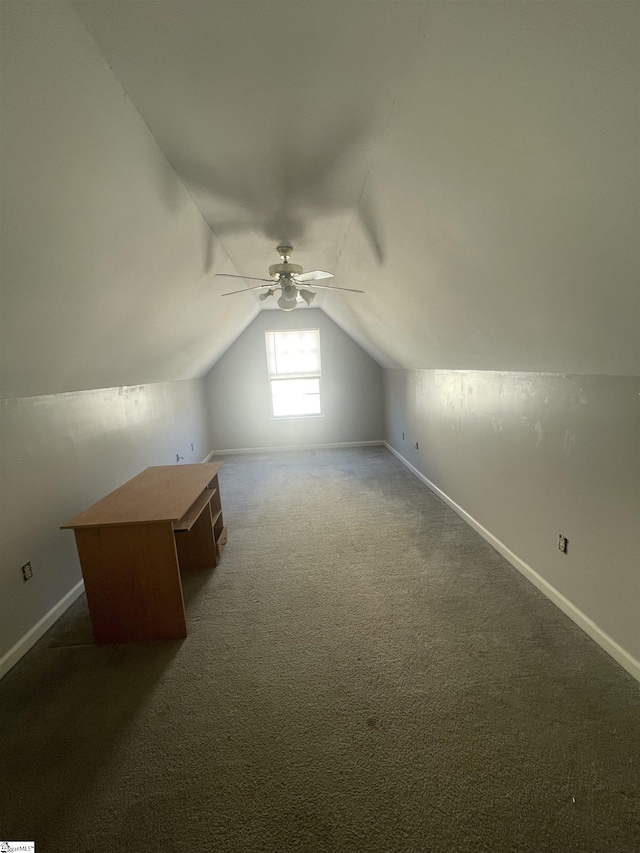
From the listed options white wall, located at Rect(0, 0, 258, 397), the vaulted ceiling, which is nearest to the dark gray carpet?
the vaulted ceiling

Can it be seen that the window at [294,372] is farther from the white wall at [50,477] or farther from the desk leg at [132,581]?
the desk leg at [132,581]

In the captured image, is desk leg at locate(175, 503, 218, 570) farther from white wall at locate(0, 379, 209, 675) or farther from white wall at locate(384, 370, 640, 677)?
white wall at locate(384, 370, 640, 677)

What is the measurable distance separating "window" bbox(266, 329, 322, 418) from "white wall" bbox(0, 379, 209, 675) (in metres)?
3.00

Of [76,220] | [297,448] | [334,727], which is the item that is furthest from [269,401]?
[334,727]

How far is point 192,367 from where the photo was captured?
4754mm

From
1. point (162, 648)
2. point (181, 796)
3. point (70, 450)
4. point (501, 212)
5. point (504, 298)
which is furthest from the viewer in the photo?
point (70, 450)

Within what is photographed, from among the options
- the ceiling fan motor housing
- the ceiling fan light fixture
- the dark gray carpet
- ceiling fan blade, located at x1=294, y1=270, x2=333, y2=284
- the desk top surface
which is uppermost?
the ceiling fan motor housing

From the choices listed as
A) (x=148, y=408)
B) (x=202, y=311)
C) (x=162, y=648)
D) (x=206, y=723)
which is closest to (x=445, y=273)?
(x=202, y=311)

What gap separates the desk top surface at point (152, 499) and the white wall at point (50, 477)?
0.27 meters

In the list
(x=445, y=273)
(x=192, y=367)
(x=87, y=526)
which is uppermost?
(x=445, y=273)

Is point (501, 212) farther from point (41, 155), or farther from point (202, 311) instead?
point (202, 311)

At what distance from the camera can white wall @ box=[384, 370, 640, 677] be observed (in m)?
1.64

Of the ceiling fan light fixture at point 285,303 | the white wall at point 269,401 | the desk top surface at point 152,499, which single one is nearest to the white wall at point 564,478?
the ceiling fan light fixture at point 285,303

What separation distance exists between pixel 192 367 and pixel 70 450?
8.28 ft
